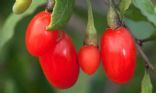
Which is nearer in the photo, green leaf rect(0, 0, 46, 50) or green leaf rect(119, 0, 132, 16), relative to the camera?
green leaf rect(119, 0, 132, 16)

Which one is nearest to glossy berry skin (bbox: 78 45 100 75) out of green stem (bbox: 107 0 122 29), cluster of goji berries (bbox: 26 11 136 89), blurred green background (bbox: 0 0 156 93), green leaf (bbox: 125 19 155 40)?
cluster of goji berries (bbox: 26 11 136 89)

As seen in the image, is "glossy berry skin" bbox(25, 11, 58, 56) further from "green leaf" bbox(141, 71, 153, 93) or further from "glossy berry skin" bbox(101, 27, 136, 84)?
"green leaf" bbox(141, 71, 153, 93)

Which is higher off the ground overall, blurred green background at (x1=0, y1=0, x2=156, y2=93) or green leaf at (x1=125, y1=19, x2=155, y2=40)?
green leaf at (x1=125, y1=19, x2=155, y2=40)

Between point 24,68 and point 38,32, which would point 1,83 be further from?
point 38,32

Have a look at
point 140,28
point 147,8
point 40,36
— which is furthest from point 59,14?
point 140,28

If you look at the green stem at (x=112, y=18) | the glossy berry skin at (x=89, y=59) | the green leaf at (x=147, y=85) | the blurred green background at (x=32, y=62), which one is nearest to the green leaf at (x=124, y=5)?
the green stem at (x=112, y=18)
